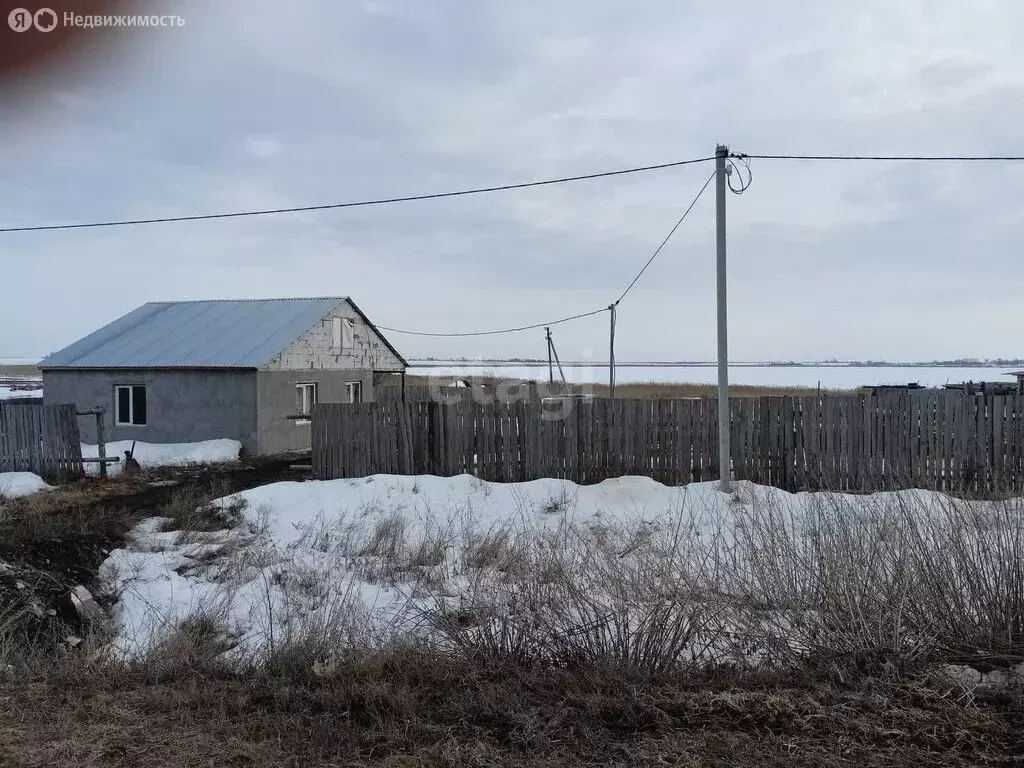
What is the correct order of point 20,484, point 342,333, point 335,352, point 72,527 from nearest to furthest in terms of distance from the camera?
point 72,527
point 20,484
point 335,352
point 342,333

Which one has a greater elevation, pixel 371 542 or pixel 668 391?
pixel 668 391

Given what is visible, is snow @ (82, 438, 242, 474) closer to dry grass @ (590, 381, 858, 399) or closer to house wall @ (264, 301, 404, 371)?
house wall @ (264, 301, 404, 371)

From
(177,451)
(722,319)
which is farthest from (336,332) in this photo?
(722,319)

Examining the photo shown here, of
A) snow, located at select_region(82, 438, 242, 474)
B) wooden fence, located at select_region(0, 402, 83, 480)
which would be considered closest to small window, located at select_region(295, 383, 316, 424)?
snow, located at select_region(82, 438, 242, 474)

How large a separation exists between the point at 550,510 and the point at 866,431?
546 centimetres

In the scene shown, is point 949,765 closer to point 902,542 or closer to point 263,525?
point 902,542

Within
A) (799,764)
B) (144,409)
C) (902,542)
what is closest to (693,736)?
(799,764)

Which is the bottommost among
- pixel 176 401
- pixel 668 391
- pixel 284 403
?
pixel 668 391

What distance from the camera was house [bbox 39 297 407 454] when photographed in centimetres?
1766

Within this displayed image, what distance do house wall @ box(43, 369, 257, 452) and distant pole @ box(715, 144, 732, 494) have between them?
11.9 metres

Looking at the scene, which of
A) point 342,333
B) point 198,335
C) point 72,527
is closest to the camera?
point 72,527

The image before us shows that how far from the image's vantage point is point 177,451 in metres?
17.2

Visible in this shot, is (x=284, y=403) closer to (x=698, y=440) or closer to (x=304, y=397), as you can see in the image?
(x=304, y=397)

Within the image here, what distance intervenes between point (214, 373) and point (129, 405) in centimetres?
296
